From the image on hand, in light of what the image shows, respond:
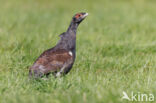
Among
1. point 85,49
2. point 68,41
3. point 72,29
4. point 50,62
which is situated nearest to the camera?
point 50,62

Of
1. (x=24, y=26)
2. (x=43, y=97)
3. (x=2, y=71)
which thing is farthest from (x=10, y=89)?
(x=24, y=26)

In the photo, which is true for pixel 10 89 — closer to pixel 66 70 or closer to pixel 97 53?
pixel 66 70

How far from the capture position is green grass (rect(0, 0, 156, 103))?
17.5 ft

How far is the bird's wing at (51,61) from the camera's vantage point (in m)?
6.04

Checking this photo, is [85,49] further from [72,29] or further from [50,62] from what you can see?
[50,62]

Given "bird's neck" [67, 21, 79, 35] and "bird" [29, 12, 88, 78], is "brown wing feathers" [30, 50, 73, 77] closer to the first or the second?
"bird" [29, 12, 88, 78]

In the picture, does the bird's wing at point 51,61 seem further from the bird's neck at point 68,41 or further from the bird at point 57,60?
the bird's neck at point 68,41

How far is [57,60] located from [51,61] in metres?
0.11

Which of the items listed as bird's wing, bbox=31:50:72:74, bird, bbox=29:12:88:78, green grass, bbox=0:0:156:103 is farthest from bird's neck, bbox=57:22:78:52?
green grass, bbox=0:0:156:103

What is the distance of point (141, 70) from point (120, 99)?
2.08 meters

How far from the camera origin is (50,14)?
1360 centimetres

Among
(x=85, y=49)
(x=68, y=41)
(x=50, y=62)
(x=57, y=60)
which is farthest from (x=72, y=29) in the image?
(x=85, y=49)

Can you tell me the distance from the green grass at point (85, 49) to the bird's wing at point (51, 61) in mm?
241

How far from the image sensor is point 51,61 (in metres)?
6.20
